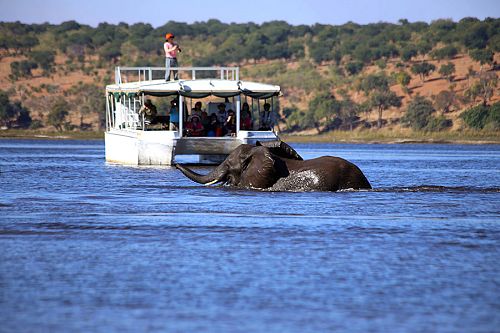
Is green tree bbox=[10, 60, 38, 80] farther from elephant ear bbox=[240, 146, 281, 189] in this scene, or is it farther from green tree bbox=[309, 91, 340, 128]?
elephant ear bbox=[240, 146, 281, 189]

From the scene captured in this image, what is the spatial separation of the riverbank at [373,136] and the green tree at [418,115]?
253cm

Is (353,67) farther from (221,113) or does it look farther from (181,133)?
(181,133)

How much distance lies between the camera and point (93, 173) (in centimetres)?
2958

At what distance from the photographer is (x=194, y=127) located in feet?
110

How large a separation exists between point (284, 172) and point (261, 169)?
53 centimetres

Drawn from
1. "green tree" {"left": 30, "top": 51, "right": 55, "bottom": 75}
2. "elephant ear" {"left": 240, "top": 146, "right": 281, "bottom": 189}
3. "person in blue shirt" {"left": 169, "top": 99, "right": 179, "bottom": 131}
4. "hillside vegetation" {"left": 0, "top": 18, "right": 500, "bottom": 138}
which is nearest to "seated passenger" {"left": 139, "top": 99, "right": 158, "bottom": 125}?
"person in blue shirt" {"left": 169, "top": 99, "right": 179, "bottom": 131}

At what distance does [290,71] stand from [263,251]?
322 feet

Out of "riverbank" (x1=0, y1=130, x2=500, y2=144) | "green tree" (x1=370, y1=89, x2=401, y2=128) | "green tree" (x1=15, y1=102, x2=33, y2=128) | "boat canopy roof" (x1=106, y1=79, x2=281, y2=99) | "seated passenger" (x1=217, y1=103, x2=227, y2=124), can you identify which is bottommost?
"riverbank" (x1=0, y1=130, x2=500, y2=144)

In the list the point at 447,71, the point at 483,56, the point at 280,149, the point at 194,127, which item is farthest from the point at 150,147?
the point at 483,56

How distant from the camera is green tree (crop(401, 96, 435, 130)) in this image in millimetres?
81438

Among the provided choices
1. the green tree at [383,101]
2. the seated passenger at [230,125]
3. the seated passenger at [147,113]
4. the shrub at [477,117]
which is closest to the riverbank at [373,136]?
the shrub at [477,117]

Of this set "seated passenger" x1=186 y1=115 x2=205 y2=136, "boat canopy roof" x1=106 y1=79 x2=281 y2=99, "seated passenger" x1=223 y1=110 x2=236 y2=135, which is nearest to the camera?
"boat canopy roof" x1=106 y1=79 x2=281 y2=99

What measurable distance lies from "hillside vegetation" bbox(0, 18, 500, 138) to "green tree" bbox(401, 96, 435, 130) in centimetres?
10

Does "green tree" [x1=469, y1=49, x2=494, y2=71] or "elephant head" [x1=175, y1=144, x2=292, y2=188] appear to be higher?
"green tree" [x1=469, y1=49, x2=494, y2=71]
